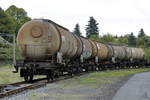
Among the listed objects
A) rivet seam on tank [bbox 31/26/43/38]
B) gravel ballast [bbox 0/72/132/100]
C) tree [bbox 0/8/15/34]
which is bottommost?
gravel ballast [bbox 0/72/132/100]

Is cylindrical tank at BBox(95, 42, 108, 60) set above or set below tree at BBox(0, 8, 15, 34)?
below

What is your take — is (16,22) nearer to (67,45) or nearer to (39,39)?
(67,45)

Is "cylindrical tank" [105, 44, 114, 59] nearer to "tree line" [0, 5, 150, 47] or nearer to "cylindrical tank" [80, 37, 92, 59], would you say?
"cylindrical tank" [80, 37, 92, 59]

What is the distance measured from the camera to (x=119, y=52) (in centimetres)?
3169

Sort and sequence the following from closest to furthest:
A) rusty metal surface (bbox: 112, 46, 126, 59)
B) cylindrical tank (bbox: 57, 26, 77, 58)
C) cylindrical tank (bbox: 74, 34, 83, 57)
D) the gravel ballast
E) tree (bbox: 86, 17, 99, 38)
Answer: the gravel ballast, cylindrical tank (bbox: 57, 26, 77, 58), cylindrical tank (bbox: 74, 34, 83, 57), rusty metal surface (bbox: 112, 46, 126, 59), tree (bbox: 86, 17, 99, 38)

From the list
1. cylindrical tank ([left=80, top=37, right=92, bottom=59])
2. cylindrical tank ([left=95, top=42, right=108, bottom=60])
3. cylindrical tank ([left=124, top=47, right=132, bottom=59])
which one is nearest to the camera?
cylindrical tank ([left=80, top=37, right=92, bottom=59])

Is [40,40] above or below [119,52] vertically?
above

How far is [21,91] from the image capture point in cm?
950

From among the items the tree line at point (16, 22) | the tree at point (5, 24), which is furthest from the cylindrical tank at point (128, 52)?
the tree at point (5, 24)

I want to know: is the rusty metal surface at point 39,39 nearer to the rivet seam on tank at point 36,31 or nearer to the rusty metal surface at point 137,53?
the rivet seam on tank at point 36,31

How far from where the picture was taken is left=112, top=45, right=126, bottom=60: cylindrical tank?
30.5 meters

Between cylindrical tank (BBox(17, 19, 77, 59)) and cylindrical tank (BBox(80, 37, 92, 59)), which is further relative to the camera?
cylindrical tank (BBox(80, 37, 92, 59))

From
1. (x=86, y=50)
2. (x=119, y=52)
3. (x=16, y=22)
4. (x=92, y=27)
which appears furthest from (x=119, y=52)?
(x=92, y=27)

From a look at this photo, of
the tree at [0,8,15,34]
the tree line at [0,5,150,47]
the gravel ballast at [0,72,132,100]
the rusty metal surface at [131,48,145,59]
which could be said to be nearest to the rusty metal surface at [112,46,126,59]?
the rusty metal surface at [131,48,145,59]
